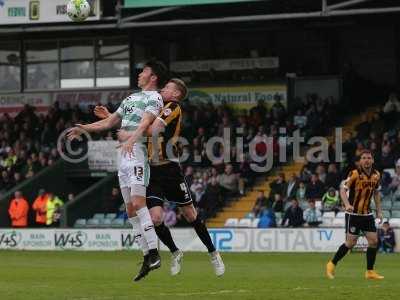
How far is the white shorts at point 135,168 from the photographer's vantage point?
517 inches

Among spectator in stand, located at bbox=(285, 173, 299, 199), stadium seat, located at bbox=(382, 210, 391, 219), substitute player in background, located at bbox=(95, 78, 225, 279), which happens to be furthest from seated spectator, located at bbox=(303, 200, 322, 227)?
substitute player in background, located at bbox=(95, 78, 225, 279)

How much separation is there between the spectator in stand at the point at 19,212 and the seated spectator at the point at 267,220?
819 centimetres

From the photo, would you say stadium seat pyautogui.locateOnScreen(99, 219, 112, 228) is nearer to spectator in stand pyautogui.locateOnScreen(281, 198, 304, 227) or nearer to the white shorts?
spectator in stand pyautogui.locateOnScreen(281, 198, 304, 227)

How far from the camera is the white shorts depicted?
517 inches

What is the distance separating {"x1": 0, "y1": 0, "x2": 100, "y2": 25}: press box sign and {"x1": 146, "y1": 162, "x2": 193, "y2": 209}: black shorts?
18021 millimetres

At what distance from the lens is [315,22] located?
37.5 m

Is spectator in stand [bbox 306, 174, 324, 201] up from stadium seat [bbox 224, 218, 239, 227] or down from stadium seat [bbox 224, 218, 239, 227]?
up

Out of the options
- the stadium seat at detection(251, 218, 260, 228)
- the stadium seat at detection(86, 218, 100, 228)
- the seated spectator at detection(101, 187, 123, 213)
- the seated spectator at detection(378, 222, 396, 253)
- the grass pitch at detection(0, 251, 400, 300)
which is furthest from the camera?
the seated spectator at detection(101, 187, 123, 213)

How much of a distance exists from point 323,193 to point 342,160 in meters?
1.71

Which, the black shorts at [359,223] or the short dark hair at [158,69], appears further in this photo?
the black shorts at [359,223]

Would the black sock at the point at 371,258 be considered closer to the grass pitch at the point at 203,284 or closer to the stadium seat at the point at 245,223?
the grass pitch at the point at 203,284

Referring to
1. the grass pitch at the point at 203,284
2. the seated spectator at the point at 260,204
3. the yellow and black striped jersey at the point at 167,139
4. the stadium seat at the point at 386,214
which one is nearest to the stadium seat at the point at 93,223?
the seated spectator at the point at 260,204

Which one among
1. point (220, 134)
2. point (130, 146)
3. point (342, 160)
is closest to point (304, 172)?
point (342, 160)

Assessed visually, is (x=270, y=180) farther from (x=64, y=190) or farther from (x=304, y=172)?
(x=64, y=190)
